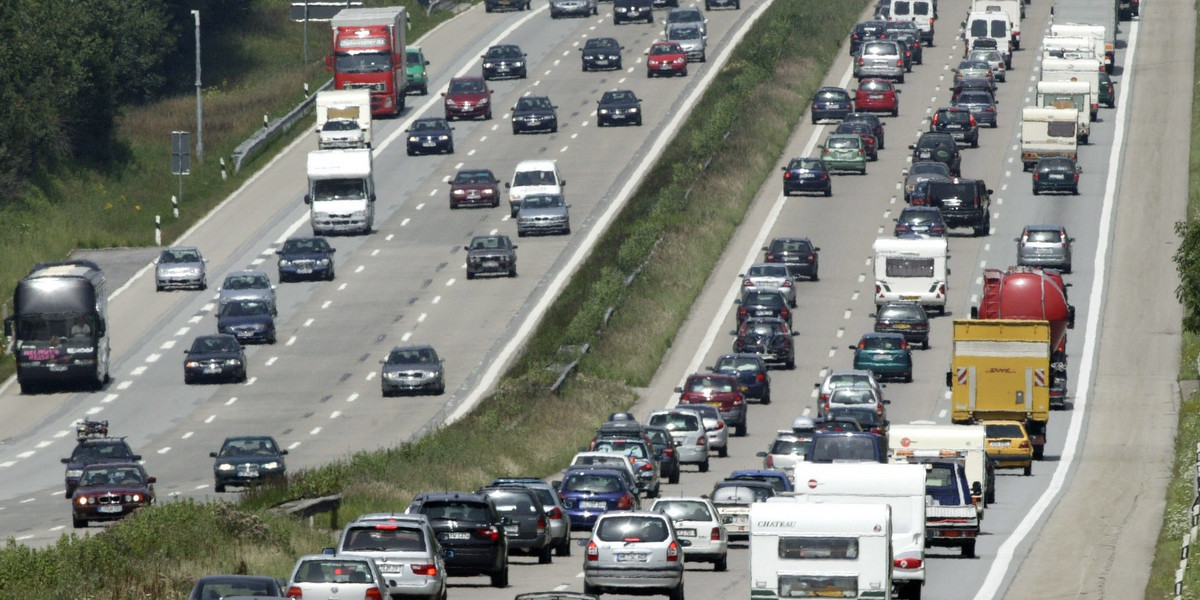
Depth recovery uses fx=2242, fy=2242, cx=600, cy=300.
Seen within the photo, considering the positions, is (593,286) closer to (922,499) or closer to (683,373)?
(683,373)

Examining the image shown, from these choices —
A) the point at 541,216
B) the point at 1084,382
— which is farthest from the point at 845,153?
the point at 1084,382

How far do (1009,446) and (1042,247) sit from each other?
75.8ft

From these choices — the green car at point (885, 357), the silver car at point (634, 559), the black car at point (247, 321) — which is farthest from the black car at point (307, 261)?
the silver car at point (634, 559)

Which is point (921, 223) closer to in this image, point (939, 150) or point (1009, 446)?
point (939, 150)

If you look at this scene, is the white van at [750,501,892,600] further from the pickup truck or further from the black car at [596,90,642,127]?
the black car at [596,90,642,127]

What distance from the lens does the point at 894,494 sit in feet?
105

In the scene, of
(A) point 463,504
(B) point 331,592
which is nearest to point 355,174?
(A) point 463,504

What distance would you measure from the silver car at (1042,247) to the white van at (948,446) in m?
27.9

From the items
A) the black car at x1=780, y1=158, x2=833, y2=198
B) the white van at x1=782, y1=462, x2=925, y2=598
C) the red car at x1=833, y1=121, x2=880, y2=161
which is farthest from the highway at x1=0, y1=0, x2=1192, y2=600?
the white van at x1=782, y1=462, x2=925, y2=598

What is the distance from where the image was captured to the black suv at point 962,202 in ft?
256

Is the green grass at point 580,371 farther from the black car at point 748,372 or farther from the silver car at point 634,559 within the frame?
the silver car at point 634,559

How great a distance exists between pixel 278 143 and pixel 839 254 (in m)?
28.7

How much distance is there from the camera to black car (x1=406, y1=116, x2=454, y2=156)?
9031 centimetres

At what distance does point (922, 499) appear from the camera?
32000mm
